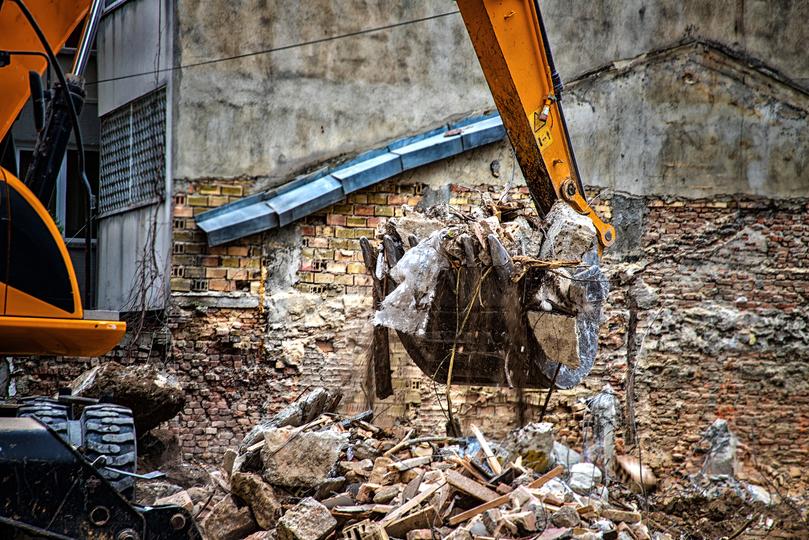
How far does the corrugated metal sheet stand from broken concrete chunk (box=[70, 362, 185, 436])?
1313mm

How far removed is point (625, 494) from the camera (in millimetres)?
8250

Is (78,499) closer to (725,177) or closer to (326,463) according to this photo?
(326,463)

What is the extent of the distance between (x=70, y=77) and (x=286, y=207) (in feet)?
11.5

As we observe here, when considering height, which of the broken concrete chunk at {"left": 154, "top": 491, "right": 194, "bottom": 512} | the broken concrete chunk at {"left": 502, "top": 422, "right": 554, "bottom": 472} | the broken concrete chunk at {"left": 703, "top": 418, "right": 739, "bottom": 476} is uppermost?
the broken concrete chunk at {"left": 502, "top": 422, "right": 554, "bottom": 472}

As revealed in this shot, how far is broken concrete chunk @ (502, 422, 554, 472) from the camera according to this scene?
660 centimetres

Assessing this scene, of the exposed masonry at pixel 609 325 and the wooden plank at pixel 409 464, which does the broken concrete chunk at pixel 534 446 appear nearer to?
the exposed masonry at pixel 609 325

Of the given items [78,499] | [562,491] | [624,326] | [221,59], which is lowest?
[562,491]

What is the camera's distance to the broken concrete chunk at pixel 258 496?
5.43m

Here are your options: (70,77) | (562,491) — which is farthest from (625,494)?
(70,77)

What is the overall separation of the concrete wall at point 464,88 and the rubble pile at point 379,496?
3215 millimetres

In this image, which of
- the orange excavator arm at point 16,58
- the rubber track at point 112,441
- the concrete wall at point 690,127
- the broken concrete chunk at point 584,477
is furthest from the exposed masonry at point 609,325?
the orange excavator arm at point 16,58

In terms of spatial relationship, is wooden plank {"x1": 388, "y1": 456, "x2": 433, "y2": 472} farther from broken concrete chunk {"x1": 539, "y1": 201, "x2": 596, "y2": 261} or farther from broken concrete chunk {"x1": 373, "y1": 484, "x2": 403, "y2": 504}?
broken concrete chunk {"x1": 539, "y1": 201, "x2": 596, "y2": 261}

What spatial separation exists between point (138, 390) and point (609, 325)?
4.69 metres

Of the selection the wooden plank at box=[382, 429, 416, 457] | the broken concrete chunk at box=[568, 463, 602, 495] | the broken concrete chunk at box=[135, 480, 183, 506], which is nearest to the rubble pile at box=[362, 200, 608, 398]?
the wooden plank at box=[382, 429, 416, 457]
